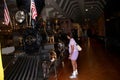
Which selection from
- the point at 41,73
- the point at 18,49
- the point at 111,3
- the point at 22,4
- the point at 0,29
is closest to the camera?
the point at 41,73

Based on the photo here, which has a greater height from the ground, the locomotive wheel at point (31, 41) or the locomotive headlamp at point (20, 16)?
the locomotive headlamp at point (20, 16)

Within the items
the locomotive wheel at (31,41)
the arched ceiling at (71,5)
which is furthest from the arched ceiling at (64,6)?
the locomotive wheel at (31,41)

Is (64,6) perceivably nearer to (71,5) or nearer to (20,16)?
(71,5)

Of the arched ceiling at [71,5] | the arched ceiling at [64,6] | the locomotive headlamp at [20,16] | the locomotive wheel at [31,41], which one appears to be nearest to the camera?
the locomotive headlamp at [20,16]

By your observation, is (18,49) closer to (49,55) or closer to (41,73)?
(49,55)

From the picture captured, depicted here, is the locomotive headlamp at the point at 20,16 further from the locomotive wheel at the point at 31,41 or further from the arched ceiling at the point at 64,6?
the arched ceiling at the point at 64,6

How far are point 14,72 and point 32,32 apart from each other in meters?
2.65

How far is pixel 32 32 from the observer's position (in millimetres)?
7680

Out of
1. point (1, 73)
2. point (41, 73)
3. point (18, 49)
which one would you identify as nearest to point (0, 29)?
point (18, 49)

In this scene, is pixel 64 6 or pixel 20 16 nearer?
pixel 20 16

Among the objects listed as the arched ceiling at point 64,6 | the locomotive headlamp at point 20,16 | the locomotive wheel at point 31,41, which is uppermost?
the arched ceiling at point 64,6

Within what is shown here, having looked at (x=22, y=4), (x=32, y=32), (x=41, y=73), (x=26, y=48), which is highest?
(x=22, y=4)

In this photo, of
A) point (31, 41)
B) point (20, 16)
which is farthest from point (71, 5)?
point (31, 41)

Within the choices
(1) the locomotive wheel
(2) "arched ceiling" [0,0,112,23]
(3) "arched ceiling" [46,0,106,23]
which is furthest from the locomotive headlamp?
(3) "arched ceiling" [46,0,106,23]
